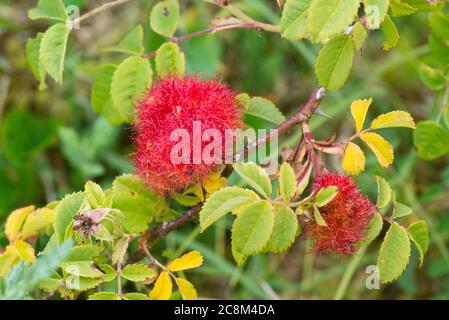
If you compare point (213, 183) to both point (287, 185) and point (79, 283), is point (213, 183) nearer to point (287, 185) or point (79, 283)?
point (287, 185)

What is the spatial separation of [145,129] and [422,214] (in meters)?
1.32

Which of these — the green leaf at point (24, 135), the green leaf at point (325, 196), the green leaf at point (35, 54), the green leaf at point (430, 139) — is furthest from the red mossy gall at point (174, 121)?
the green leaf at point (24, 135)

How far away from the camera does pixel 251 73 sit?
2885mm

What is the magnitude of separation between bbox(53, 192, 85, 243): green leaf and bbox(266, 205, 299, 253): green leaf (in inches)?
16.9

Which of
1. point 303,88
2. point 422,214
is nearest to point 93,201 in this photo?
point 422,214

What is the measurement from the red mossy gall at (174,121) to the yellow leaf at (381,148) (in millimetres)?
297

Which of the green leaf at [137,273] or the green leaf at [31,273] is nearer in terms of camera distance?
the green leaf at [31,273]

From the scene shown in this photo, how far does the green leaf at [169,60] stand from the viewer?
1.67 metres

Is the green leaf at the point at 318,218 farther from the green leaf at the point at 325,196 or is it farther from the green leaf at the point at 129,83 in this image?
the green leaf at the point at 129,83

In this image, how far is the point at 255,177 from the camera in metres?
1.36

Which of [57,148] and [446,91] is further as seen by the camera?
[57,148]
